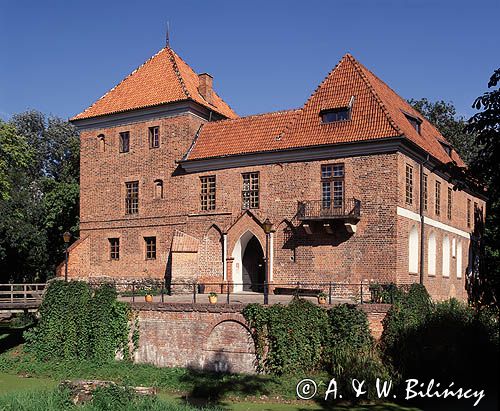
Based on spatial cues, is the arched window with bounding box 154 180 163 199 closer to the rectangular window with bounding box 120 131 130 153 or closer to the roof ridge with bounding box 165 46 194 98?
the rectangular window with bounding box 120 131 130 153

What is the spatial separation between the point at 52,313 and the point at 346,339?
1217 cm

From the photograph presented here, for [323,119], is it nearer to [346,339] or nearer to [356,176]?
[356,176]

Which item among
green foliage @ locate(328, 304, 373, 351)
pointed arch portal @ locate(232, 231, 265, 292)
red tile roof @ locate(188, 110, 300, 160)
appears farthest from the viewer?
pointed arch portal @ locate(232, 231, 265, 292)

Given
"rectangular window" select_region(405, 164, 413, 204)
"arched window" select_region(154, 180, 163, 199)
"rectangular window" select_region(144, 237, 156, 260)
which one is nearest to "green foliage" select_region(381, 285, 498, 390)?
"rectangular window" select_region(405, 164, 413, 204)

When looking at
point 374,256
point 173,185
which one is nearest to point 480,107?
point 374,256

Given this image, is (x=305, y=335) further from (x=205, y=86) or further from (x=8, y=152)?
(x=8, y=152)

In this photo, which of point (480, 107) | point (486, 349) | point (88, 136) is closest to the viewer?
point (480, 107)

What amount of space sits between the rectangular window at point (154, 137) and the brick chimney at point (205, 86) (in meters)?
3.03

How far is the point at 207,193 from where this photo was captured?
101 feet

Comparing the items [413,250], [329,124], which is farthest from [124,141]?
[413,250]

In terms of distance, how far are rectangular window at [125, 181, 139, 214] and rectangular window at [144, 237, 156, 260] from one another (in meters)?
1.61

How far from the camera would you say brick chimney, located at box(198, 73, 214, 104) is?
111 ft

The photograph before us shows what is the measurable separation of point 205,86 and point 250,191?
23.9 feet

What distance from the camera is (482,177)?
9.42 meters
